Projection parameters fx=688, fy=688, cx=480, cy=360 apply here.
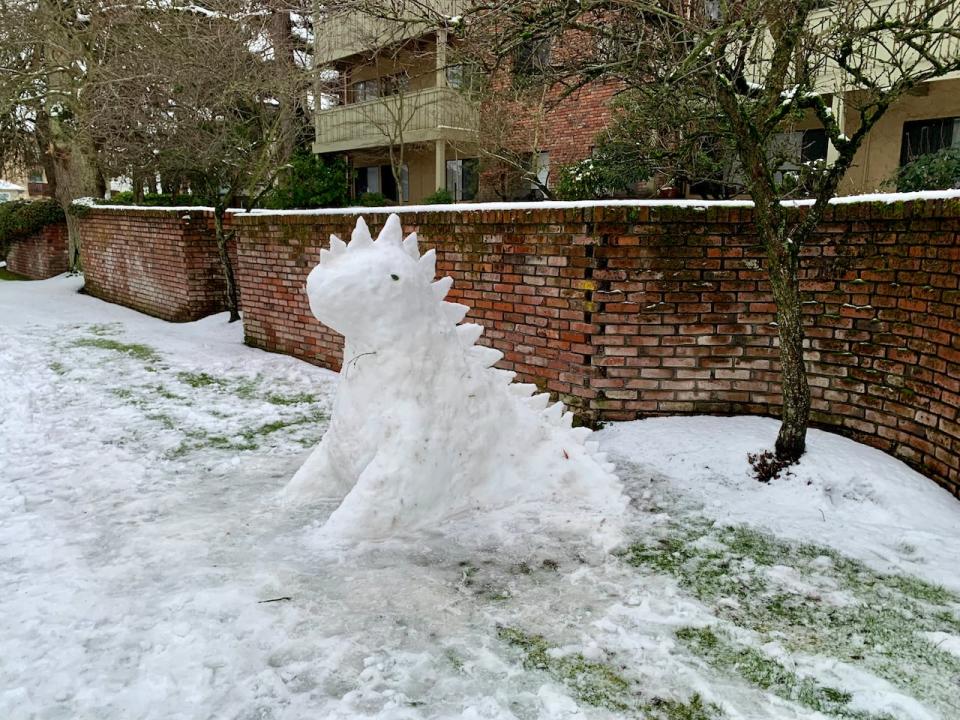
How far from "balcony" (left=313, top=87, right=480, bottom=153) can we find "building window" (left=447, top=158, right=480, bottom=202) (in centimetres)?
148

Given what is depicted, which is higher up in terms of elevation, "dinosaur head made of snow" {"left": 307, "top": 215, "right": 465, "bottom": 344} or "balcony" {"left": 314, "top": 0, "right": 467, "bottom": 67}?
"balcony" {"left": 314, "top": 0, "right": 467, "bottom": 67}

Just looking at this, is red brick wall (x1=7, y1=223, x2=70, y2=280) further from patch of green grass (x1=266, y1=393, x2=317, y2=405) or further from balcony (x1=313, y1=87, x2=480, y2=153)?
patch of green grass (x1=266, y1=393, x2=317, y2=405)

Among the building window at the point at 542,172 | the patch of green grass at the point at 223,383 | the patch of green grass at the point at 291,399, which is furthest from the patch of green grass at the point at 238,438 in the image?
the building window at the point at 542,172

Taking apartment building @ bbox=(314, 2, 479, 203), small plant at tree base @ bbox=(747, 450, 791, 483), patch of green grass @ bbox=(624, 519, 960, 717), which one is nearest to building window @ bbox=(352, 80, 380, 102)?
apartment building @ bbox=(314, 2, 479, 203)

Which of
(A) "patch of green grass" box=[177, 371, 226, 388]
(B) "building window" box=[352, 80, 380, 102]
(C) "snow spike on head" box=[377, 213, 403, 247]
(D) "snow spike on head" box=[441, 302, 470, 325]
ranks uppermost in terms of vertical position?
(B) "building window" box=[352, 80, 380, 102]

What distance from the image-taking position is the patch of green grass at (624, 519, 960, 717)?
289 cm

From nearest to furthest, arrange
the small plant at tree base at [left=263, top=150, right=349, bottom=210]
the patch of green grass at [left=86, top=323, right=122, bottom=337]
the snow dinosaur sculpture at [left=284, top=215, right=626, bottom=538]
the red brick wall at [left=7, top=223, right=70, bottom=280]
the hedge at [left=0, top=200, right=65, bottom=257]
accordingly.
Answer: the snow dinosaur sculpture at [left=284, top=215, right=626, bottom=538], the patch of green grass at [left=86, top=323, right=122, bottom=337], the small plant at tree base at [left=263, top=150, right=349, bottom=210], the hedge at [left=0, top=200, right=65, bottom=257], the red brick wall at [left=7, top=223, right=70, bottom=280]

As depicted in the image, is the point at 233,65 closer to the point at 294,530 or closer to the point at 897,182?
the point at 294,530

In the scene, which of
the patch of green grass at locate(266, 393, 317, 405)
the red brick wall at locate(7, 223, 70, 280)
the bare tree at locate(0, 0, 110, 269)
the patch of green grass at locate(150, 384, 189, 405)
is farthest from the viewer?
the red brick wall at locate(7, 223, 70, 280)

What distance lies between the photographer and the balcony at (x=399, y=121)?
16.0 meters

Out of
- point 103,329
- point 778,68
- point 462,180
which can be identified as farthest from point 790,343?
point 462,180

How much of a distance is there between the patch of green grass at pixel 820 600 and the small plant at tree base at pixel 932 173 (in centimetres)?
696

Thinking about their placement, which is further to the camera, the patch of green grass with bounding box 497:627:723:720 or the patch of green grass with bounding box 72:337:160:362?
the patch of green grass with bounding box 72:337:160:362

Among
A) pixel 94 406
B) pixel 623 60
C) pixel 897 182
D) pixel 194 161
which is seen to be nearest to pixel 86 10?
pixel 194 161
